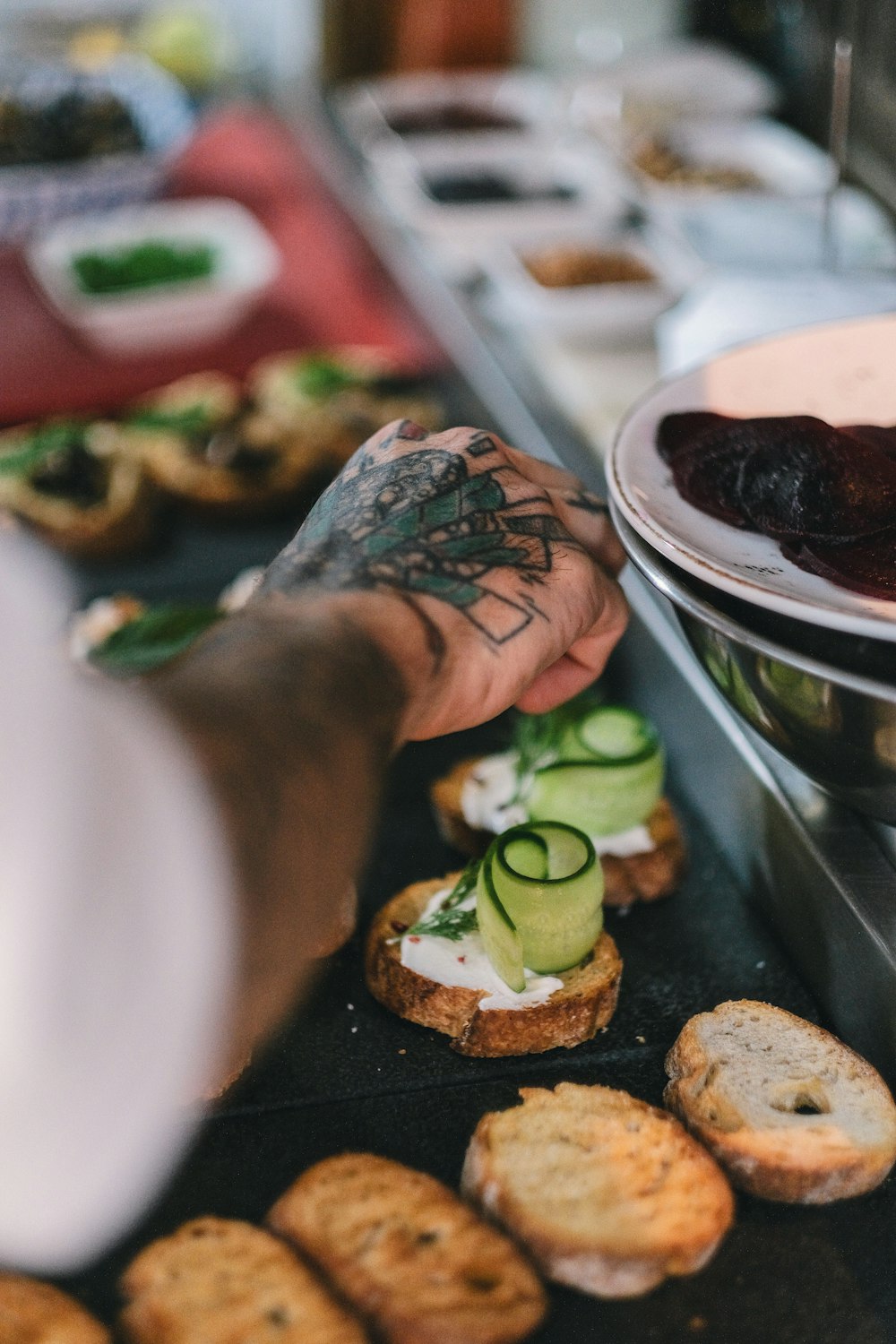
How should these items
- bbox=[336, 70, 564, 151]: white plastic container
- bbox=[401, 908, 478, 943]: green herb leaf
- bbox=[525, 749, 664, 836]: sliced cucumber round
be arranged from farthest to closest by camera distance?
bbox=[336, 70, 564, 151]: white plastic container, bbox=[525, 749, 664, 836]: sliced cucumber round, bbox=[401, 908, 478, 943]: green herb leaf

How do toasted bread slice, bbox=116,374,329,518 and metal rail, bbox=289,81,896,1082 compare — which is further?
toasted bread slice, bbox=116,374,329,518

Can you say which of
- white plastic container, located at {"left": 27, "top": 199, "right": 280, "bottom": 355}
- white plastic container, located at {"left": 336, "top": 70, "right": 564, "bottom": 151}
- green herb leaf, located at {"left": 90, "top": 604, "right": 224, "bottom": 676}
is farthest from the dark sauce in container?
green herb leaf, located at {"left": 90, "top": 604, "right": 224, "bottom": 676}

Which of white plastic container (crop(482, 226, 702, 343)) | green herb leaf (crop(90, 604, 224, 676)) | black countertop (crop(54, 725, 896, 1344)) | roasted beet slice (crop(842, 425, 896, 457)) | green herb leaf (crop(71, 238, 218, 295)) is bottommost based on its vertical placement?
black countertop (crop(54, 725, 896, 1344))

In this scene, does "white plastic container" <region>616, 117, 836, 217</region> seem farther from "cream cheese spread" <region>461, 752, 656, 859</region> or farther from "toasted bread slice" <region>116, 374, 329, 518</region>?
"cream cheese spread" <region>461, 752, 656, 859</region>

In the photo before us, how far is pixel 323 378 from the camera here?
106 inches

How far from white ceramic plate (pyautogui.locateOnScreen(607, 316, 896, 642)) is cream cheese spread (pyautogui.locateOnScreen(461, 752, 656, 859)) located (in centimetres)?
40

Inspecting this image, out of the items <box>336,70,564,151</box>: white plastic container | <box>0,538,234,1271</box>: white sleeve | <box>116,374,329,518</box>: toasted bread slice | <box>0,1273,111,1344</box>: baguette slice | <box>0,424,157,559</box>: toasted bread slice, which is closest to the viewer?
<box>0,538,234,1271</box>: white sleeve

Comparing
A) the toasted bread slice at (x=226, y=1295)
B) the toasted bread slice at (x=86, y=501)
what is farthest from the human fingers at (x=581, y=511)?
the toasted bread slice at (x=86, y=501)

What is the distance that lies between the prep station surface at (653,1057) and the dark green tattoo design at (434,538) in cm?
38

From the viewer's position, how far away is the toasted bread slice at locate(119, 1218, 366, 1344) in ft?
3.01

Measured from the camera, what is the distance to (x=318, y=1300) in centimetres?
94

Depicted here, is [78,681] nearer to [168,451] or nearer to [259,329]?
[168,451]

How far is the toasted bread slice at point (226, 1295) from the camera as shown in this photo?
0.92 metres

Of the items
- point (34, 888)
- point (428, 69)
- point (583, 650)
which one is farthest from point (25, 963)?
point (428, 69)
